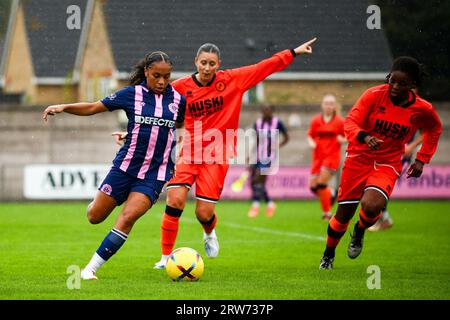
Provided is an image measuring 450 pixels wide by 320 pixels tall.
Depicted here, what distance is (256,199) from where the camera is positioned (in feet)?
61.2

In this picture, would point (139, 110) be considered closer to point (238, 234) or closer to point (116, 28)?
point (238, 234)

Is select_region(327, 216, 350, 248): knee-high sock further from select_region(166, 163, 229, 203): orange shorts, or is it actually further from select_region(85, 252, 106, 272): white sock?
select_region(85, 252, 106, 272): white sock

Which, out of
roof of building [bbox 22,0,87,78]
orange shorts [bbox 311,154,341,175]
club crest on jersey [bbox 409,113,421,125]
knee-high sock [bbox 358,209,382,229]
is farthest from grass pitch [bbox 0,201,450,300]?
roof of building [bbox 22,0,87,78]

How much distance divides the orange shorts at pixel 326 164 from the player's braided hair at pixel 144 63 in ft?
27.3

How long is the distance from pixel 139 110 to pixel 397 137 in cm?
268

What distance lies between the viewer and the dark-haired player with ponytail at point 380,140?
29.2ft

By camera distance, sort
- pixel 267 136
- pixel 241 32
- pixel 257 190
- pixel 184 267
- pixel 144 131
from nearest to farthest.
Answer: pixel 184 267, pixel 144 131, pixel 257 190, pixel 267 136, pixel 241 32

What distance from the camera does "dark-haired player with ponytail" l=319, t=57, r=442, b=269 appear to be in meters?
8.89

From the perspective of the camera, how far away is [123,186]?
8.46m

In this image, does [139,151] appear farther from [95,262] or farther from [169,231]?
[169,231]

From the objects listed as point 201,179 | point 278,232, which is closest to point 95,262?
point 201,179

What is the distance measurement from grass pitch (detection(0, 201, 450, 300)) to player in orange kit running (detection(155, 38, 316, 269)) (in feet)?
2.65

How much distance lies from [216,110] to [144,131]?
1.58 metres
